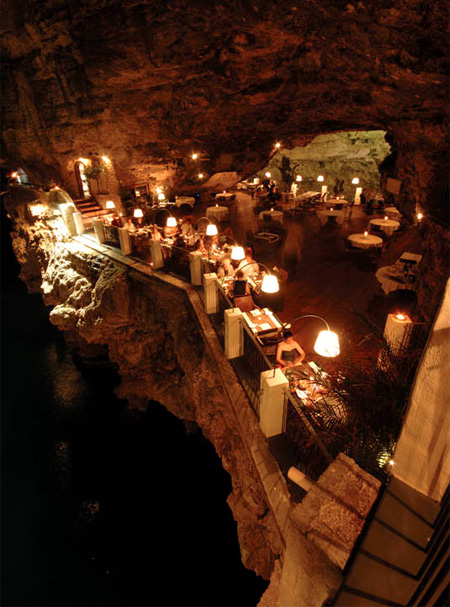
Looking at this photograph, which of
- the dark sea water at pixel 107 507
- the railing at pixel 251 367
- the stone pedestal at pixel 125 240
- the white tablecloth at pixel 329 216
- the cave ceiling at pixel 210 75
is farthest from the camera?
the white tablecloth at pixel 329 216

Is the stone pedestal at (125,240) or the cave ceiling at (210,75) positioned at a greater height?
the cave ceiling at (210,75)

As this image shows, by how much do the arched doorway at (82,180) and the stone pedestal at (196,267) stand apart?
13986 mm

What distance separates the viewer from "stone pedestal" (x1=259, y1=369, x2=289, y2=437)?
16.7 feet

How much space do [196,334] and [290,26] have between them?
336 inches

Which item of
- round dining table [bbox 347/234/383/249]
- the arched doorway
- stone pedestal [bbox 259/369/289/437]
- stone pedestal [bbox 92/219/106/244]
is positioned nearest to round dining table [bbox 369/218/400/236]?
round dining table [bbox 347/234/383/249]

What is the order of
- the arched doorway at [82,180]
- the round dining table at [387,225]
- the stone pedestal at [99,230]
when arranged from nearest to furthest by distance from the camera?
the stone pedestal at [99,230] < the round dining table at [387,225] < the arched doorway at [82,180]

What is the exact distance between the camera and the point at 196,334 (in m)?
9.16

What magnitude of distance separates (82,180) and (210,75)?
1243cm

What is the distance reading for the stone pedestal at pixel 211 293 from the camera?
840 centimetres

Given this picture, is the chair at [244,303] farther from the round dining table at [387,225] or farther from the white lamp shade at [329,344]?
the round dining table at [387,225]

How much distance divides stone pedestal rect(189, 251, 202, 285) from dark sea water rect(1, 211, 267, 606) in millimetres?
7672

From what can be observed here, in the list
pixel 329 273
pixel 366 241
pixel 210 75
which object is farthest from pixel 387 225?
pixel 210 75

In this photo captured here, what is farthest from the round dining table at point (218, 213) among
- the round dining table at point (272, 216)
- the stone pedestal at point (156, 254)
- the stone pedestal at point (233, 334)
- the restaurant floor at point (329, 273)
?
the stone pedestal at point (233, 334)

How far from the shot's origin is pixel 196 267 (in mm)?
9648
